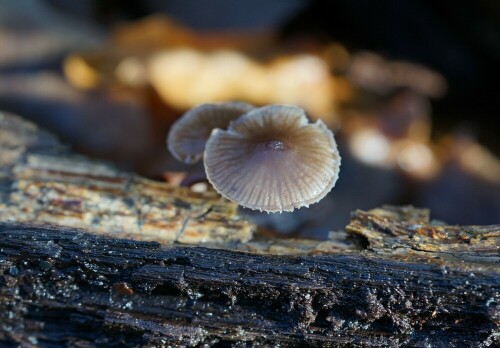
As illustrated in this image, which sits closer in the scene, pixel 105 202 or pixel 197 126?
pixel 105 202

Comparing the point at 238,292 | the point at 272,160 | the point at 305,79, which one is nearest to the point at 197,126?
the point at 272,160

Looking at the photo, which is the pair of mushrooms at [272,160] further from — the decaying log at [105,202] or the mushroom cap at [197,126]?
the decaying log at [105,202]

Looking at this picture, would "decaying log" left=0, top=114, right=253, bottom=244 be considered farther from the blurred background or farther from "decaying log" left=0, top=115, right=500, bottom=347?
the blurred background

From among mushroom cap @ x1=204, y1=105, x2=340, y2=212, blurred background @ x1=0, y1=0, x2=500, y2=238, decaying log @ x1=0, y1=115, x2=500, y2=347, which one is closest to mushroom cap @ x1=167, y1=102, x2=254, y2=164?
mushroom cap @ x1=204, y1=105, x2=340, y2=212

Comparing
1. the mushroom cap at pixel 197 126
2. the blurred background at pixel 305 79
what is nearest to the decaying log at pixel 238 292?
the mushroom cap at pixel 197 126

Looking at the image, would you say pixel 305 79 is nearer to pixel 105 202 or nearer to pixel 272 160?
pixel 272 160

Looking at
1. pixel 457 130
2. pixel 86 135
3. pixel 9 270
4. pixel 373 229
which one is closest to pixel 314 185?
pixel 373 229

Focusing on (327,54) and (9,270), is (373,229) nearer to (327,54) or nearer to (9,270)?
(9,270)
